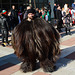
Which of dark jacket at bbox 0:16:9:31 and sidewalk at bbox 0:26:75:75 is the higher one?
dark jacket at bbox 0:16:9:31

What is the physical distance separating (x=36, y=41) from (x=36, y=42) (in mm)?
25

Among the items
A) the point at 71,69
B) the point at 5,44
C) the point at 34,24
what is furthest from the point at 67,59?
the point at 5,44

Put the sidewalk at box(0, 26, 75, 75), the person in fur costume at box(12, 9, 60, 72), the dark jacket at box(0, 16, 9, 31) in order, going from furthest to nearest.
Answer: the dark jacket at box(0, 16, 9, 31)
the sidewalk at box(0, 26, 75, 75)
the person in fur costume at box(12, 9, 60, 72)

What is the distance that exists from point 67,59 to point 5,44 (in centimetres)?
346

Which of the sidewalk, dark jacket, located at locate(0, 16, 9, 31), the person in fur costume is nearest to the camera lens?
the person in fur costume

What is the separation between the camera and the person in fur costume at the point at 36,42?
11.9ft

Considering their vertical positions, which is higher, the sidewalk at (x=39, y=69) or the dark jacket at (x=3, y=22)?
the dark jacket at (x=3, y=22)

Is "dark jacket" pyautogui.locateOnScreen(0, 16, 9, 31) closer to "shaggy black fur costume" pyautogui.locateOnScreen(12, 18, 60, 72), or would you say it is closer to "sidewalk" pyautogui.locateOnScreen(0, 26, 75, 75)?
"sidewalk" pyautogui.locateOnScreen(0, 26, 75, 75)

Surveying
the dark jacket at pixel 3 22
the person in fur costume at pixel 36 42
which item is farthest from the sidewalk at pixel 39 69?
the dark jacket at pixel 3 22

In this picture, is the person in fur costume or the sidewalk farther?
the sidewalk

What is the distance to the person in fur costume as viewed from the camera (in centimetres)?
363

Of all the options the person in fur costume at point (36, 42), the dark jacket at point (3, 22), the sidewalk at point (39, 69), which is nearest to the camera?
the person in fur costume at point (36, 42)

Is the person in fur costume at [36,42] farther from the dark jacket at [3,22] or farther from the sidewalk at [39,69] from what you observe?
the dark jacket at [3,22]

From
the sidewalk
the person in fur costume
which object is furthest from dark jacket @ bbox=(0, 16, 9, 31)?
the person in fur costume
